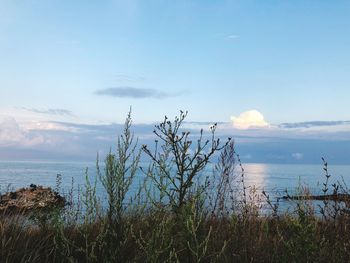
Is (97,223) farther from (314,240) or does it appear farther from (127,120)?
(314,240)

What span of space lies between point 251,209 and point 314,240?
14.8 feet

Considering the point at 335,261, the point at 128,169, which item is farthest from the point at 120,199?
the point at 335,261

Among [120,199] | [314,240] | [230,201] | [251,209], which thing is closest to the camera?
[314,240]

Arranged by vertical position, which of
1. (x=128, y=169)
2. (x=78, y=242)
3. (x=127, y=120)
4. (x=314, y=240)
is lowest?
(x=78, y=242)

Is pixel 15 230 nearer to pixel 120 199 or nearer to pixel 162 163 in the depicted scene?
pixel 120 199

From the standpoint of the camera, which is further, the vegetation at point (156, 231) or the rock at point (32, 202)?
the rock at point (32, 202)

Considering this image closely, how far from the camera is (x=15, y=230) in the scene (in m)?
6.56

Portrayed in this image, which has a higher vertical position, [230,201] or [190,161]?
[190,161]

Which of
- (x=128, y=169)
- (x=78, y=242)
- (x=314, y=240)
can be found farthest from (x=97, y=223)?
(x=314, y=240)

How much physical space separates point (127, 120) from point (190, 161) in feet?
3.64

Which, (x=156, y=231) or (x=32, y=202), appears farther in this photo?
(x=32, y=202)

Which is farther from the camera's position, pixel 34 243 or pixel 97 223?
pixel 97 223

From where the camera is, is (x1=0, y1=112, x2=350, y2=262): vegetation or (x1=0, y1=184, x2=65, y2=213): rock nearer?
(x1=0, y1=112, x2=350, y2=262): vegetation

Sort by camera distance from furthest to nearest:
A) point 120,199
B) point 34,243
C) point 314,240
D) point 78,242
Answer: point 78,242 → point 34,243 → point 120,199 → point 314,240
